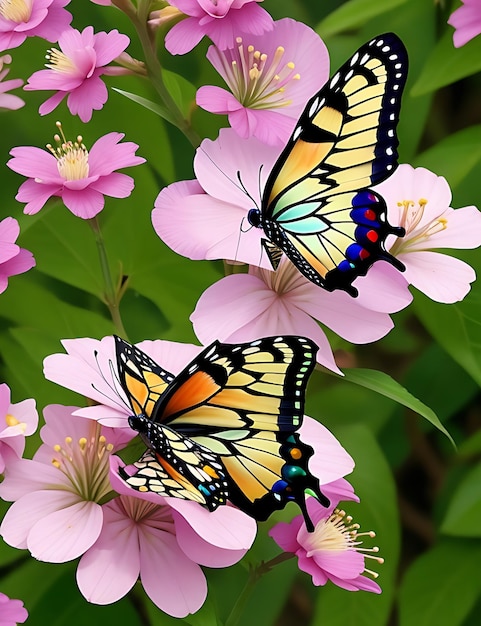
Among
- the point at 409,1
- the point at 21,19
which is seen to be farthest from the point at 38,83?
the point at 409,1

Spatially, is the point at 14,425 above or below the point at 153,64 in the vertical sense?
below

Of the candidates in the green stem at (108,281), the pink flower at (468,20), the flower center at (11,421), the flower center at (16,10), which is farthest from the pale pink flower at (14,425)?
the pink flower at (468,20)

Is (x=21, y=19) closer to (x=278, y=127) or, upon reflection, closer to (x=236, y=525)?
(x=278, y=127)

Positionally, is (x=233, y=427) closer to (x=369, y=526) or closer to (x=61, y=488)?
(x=61, y=488)

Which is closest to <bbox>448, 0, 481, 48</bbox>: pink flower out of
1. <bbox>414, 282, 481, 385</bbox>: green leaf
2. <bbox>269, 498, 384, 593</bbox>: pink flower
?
<bbox>414, 282, 481, 385</bbox>: green leaf

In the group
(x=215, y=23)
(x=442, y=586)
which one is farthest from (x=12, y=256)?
(x=442, y=586)
